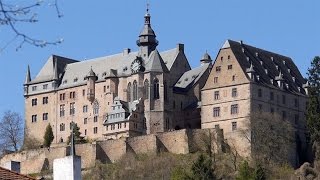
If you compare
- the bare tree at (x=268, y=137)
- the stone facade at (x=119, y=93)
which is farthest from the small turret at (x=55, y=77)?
the bare tree at (x=268, y=137)

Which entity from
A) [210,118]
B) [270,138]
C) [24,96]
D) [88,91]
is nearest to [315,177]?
[270,138]

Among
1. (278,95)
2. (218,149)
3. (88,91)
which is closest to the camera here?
(218,149)

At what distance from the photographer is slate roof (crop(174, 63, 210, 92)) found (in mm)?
102938

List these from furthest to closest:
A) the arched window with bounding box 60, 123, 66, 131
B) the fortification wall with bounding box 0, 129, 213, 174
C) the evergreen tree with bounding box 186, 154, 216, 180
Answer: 1. the arched window with bounding box 60, 123, 66, 131
2. the fortification wall with bounding box 0, 129, 213, 174
3. the evergreen tree with bounding box 186, 154, 216, 180

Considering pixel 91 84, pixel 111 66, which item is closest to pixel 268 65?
pixel 111 66

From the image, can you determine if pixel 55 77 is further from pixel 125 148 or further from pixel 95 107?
pixel 125 148

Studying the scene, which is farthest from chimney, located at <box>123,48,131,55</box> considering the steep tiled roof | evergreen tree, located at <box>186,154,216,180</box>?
the steep tiled roof

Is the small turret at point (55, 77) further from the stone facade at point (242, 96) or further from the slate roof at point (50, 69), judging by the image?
the stone facade at point (242, 96)

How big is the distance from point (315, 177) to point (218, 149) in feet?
29.2

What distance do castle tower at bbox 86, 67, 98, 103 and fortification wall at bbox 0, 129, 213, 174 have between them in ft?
28.2

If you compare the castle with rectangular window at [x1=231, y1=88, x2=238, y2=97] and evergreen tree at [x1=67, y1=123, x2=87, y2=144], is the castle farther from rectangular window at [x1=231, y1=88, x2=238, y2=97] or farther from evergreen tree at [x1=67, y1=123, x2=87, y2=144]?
evergreen tree at [x1=67, y1=123, x2=87, y2=144]

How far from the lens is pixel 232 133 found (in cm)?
9219

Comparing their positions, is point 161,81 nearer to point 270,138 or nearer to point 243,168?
point 270,138

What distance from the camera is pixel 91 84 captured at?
107m
